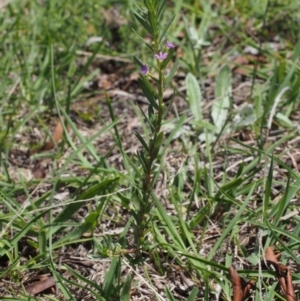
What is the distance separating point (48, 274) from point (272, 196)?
2.98ft

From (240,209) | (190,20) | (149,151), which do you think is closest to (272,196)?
(240,209)

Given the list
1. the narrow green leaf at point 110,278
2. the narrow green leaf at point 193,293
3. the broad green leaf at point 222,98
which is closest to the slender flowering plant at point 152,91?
the narrow green leaf at point 110,278

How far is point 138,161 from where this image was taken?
260 centimetres

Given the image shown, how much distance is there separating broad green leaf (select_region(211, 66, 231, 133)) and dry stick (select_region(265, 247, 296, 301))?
81 centimetres

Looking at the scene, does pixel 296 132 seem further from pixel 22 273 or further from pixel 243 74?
pixel 22 273

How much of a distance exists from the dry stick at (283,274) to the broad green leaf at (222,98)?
0.81 metres

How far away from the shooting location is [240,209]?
2.21 meters

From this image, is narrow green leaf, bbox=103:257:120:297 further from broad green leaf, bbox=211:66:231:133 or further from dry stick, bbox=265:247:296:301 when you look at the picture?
broad green leaf, bbox=211:66:231:133

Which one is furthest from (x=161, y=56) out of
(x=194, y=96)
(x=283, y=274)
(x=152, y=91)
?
(x=194, y=96)

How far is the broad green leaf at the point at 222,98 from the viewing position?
2.86 metres

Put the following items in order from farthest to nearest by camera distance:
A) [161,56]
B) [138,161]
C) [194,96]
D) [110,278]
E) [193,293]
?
[194,96], [138,161], [110,278], [193,293], [161,56]

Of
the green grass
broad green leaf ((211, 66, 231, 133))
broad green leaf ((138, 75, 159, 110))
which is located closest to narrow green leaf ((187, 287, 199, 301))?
the green grass

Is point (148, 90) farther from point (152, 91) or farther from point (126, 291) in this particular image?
point (126, 291)

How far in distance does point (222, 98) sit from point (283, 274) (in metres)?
1.08
